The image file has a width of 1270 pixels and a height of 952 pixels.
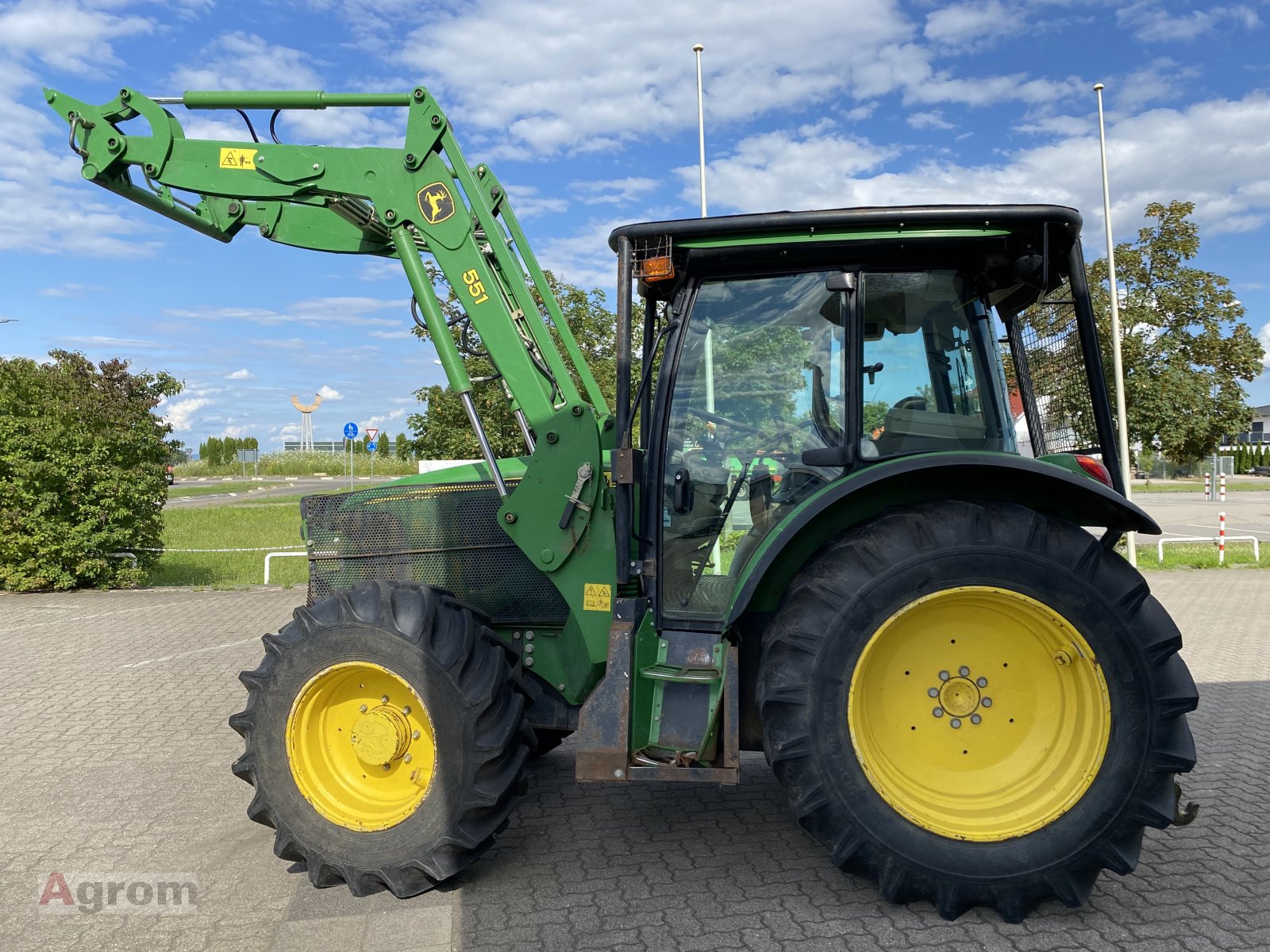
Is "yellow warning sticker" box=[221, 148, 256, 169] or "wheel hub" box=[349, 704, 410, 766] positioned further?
"yellow warning sticker" box=[221, 148, 256, 169]

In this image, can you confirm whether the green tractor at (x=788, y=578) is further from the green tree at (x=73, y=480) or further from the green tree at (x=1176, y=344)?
the green tree at (x=1176, y=344)

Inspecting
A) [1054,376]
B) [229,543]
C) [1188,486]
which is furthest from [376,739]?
[1188,486]

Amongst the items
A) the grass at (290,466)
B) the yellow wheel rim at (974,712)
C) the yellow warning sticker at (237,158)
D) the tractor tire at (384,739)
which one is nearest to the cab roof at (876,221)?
the yellow wheel rim at (974,712)

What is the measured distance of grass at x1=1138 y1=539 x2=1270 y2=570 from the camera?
1434cm

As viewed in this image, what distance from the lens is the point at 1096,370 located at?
3633 mm

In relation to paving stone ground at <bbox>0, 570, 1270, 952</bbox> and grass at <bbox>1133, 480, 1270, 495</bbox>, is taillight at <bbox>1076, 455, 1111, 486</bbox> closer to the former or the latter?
paving stone ground at <bbox>0, 570, 1270, 952</bbox>

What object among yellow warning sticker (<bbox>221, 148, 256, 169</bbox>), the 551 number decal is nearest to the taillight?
the 551 number decal

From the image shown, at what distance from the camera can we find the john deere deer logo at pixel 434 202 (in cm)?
414

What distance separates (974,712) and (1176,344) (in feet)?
65.0

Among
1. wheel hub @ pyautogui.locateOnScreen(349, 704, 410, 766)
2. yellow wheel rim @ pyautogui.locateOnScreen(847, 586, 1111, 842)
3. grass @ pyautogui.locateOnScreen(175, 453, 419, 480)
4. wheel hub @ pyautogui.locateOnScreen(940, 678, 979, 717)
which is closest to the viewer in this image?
yellow wheel rim @ pyautogui.locateOnScreen(847, 586, 1111, 842)

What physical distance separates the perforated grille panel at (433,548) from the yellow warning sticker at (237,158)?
5.05ft

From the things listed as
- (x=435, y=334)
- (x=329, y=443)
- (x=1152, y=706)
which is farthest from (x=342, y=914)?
(x=329, y=443)

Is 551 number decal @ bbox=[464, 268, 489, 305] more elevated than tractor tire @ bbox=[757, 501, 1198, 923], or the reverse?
551 number decal @ bbox=[464, 268, 489, 305]

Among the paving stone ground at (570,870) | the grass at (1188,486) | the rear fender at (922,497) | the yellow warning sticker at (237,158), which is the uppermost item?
the yellow warning sticker at (237,158)
